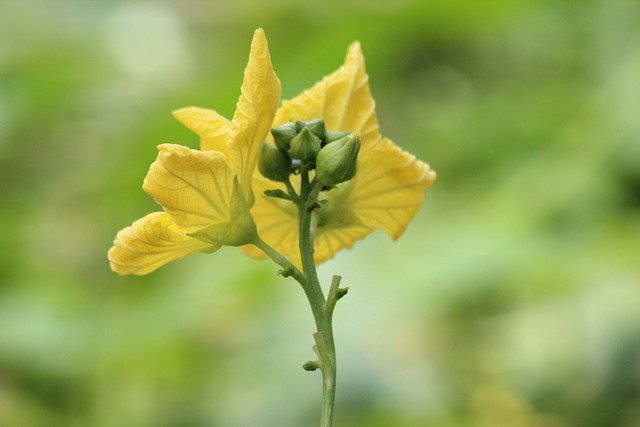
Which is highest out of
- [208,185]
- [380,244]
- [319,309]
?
[380,244]

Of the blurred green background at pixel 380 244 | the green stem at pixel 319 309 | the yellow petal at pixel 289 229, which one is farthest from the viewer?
the blurred green background at pixel 380 244

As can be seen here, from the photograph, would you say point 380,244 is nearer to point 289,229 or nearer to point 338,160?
point 289,229

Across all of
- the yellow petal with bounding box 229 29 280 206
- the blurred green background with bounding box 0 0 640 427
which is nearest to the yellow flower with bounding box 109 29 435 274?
the yellow petal with bounding box 229 29 280 206

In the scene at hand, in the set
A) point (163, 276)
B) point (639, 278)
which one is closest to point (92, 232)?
point (163, 276)

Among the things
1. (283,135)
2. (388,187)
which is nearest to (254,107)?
(283,135)

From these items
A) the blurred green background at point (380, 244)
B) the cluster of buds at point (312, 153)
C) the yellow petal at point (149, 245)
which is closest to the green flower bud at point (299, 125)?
the cluster of buds at point (312, 153)

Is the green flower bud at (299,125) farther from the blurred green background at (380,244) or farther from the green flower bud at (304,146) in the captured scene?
the blurred green background at (380,244)
